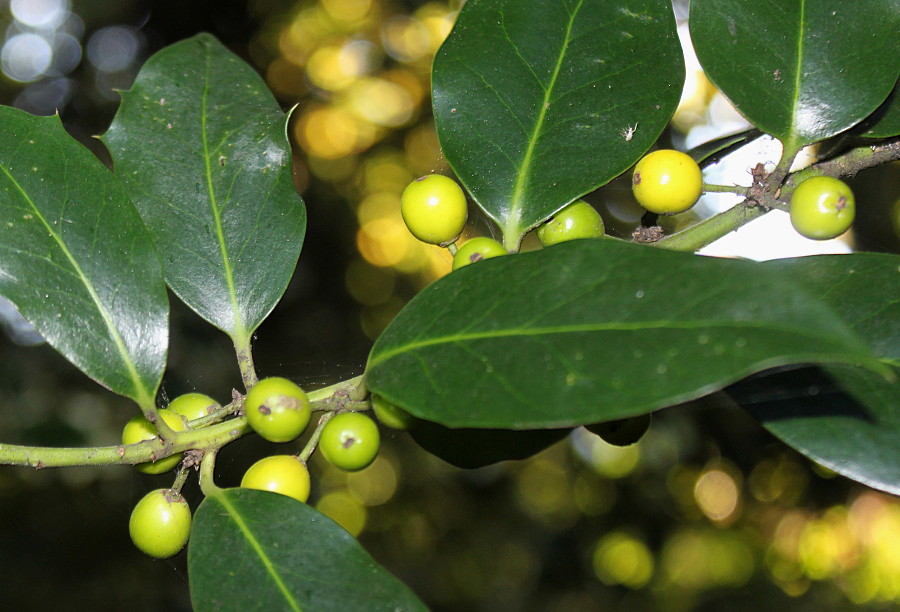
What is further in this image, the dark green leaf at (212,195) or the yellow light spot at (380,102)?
the yellow light spot at (380,102)

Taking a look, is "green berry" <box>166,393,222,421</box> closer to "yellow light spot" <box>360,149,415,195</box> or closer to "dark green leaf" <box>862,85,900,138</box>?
"dark green leaf" <box>862,85,900,138</box>

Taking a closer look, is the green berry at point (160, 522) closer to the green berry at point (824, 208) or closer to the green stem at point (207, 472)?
the green stem at point (207, 472)

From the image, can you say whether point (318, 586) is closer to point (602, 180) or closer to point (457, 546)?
point (602, 180)

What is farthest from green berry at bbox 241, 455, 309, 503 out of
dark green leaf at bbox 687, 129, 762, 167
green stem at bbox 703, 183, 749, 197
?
dark green leaf at bbox 687, 129, 762, 167

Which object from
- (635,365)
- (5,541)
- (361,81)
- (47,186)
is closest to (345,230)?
(361,81)

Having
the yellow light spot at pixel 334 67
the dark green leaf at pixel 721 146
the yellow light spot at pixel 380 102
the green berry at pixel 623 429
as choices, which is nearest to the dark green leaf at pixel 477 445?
the green berry at pixel 623 429

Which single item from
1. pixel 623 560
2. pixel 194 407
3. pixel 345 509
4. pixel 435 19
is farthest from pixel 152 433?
pixel 345 509
